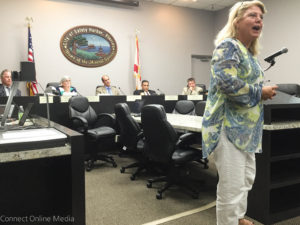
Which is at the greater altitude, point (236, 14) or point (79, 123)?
point (236, 14)

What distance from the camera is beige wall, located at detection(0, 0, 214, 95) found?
16.3 feet

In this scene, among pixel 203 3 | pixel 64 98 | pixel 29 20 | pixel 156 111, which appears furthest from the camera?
pixel 203 3

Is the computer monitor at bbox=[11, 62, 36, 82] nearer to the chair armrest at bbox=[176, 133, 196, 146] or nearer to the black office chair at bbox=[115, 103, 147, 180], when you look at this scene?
the chair armrest at bbox=[176, 133, 196, 146]

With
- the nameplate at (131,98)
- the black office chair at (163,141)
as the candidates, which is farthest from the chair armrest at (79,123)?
the black office chair at (163,141)

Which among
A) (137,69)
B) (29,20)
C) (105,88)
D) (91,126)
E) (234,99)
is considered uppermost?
(29,20)

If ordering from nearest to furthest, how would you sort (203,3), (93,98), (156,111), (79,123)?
1. (156,111)
2. (79,123)
3. (93,98)
4. (203,3)

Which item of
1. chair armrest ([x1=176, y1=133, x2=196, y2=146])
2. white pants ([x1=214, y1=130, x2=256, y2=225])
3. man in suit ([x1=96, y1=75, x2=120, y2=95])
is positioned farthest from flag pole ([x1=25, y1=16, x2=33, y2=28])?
white pants ([x1=214, y1=130, x2=256, y2=225])

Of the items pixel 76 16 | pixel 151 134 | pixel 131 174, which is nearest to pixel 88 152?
pixel 131 174

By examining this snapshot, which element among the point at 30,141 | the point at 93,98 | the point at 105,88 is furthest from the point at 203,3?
the point at 30,141

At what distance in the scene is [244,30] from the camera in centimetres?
125

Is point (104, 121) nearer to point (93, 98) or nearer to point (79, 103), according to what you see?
point (93, 98)

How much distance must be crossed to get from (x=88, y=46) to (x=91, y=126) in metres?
2.45

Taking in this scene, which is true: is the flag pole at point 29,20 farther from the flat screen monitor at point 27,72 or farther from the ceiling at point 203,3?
the flat screen monitor at point 27,72

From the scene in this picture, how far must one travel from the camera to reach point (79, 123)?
3.35m
